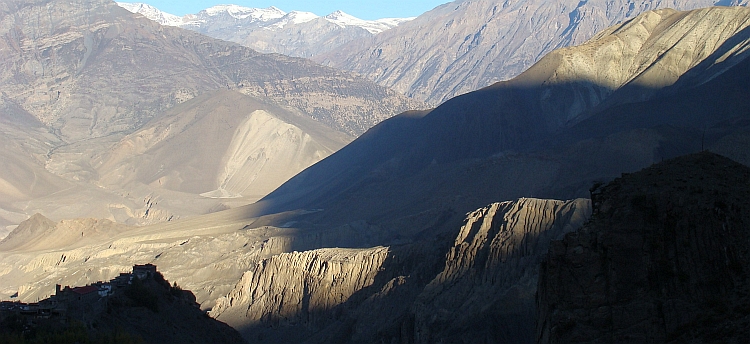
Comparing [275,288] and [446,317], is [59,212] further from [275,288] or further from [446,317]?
[446,317]

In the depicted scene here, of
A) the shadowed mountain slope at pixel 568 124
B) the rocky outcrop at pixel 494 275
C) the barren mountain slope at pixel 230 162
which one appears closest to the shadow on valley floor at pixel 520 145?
the shadowed mountain slope at pixel 568 124

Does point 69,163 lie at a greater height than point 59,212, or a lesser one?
greater

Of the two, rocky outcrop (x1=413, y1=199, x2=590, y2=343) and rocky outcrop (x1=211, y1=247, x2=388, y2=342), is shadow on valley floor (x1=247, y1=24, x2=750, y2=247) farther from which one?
rocky outcrop (x1=413, y1=199, x2=590, y2=343)

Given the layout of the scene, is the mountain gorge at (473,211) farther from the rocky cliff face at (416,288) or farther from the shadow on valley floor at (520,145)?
the shadow on valley floor at (520,145)

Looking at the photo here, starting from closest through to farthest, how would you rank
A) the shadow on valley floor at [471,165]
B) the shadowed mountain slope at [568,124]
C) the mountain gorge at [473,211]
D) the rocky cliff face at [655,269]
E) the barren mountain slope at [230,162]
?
the rocky cliff face at [655,269]
the mountain gorge at [473,211]
the shadow on valley floor at [471,165]
the shadowed mountain slope at [568,124]
the barren mountain slope at [230,162]

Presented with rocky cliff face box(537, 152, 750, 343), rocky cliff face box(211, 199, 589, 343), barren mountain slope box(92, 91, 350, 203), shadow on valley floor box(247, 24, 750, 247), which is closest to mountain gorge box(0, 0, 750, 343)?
rocky cliff face box(537, 152, 750, 343)

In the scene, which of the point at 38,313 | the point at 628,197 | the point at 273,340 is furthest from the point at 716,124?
the point at 628,197

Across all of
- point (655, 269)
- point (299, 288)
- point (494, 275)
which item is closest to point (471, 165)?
point (299, 288)

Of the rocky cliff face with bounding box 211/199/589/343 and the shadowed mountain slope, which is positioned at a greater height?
the shadowed mountain slope
